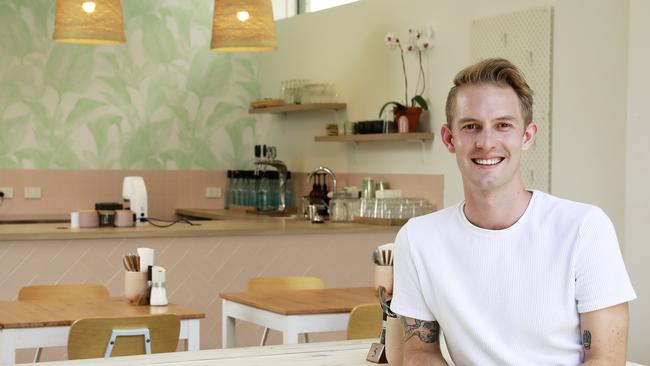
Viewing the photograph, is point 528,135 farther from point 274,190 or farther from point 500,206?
point 274,190

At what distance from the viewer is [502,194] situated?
7.02 ft

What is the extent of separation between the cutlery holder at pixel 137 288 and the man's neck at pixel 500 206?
227 centimetres

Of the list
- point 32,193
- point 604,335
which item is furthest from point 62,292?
point 32,193

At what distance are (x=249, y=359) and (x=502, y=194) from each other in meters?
0.88

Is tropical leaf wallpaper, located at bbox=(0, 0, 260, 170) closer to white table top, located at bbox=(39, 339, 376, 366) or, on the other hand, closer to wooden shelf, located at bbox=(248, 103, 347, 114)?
wooden shelf, located at bbox=(248, 103, 347, 114)

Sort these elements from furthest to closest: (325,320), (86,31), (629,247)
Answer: (86,31)
(629,247)
(325,320)

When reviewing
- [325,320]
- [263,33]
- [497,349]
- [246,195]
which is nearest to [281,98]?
[246,195]

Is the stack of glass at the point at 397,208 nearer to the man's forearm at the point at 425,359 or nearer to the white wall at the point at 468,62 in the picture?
the white wall at the point at 468,62

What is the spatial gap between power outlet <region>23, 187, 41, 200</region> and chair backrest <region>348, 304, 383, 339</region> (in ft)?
16.3

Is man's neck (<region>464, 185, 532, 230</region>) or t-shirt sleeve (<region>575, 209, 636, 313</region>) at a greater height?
man's neck (<region>464, 185, 532, 230</region>)

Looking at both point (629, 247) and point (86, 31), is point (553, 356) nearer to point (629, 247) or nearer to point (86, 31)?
point (629, 247)

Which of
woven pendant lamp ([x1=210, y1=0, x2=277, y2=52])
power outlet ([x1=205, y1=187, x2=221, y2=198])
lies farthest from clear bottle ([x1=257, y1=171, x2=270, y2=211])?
woven pendant lamp ([x1=210, y1=0, x2=277, y2=52])

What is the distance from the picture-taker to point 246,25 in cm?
612

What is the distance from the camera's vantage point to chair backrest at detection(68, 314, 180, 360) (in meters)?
3.55
